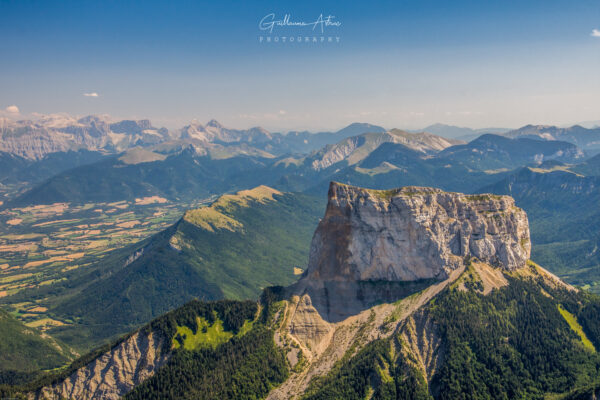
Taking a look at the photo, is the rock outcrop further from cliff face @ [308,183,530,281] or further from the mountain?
the mountain

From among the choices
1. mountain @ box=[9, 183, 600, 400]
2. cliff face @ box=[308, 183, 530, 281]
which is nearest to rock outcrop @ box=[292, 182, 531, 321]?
cliff face @ box=[308, 183, 530, 281]

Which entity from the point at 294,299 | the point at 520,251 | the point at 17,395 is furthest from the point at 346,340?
the point at 17,395

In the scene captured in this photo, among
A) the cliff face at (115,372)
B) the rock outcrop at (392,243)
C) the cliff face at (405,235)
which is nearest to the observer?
the cliff face at (115,372)

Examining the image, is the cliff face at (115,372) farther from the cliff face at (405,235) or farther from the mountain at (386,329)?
the cliff face at (405,235)

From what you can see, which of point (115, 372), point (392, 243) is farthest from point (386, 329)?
point (115, 372)

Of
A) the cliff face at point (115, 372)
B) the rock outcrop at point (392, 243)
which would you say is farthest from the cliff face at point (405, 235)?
the cliff face at point (115, 372)
